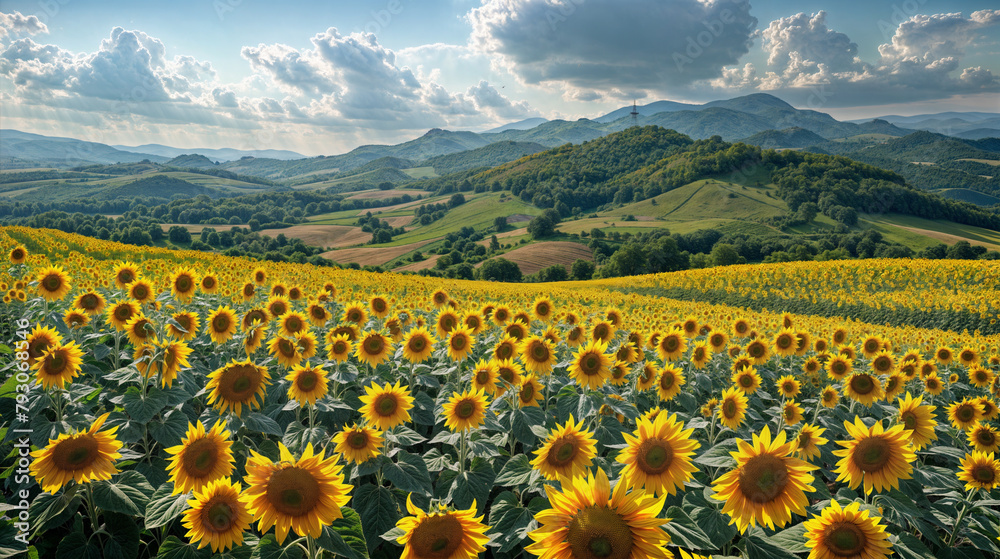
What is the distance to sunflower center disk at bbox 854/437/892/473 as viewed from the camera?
2.90 m

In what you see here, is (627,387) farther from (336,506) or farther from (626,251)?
(626,251)

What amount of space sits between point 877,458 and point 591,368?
7.03 feet

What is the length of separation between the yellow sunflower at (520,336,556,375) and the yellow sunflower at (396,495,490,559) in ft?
9.00

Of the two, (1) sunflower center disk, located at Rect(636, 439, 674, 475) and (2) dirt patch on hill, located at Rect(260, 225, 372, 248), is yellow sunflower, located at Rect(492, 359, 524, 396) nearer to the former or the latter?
(1) sunflower center disk, located at Rect(636, 439, 674, 475)

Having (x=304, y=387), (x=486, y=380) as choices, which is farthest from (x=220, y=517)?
(x=486, y=380)

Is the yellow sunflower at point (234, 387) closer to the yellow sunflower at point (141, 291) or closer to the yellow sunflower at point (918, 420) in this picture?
the yellow sunflower at point (141, 291)

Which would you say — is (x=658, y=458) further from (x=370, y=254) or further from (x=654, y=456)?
(x=370, y=254)

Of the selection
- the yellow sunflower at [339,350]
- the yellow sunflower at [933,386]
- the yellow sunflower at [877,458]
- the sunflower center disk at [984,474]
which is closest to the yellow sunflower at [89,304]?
the yellow sunflower at [339,350]

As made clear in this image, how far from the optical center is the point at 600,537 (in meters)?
1.77

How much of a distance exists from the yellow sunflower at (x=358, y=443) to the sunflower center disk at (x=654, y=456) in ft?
6.32

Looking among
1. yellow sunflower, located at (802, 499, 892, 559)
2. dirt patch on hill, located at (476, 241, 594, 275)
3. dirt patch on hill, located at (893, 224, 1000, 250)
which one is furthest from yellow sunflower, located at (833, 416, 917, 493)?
dirt patch on hill, located at (893, 224, 1000, 250)

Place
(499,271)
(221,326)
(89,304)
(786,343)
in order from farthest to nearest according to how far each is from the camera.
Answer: (499,271) → (786,343) → (89,304) → (221,326)

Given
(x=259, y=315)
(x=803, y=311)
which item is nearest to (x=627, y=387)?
(x=259, y=315)

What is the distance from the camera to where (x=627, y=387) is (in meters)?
5.89
